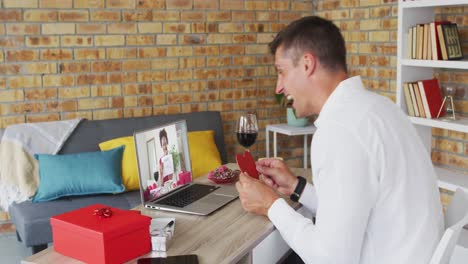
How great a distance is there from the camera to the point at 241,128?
2.43 m

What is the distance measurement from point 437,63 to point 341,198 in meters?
2.10

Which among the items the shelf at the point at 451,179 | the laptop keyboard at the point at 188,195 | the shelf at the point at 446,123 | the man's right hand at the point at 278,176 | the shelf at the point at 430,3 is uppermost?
the shelf at the point at 430,3

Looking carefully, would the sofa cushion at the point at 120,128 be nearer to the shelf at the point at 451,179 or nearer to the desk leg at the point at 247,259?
the shelf at the point at 451,179

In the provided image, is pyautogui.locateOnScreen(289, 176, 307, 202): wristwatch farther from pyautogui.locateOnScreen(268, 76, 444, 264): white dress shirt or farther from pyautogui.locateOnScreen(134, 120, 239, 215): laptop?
pyautogui.locateOnScreen(268, 76, 444, 264): white dress shirt

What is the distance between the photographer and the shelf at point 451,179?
3100 millimetres

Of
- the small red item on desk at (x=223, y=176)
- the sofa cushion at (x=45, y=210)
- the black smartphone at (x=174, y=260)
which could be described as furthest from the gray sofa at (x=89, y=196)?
the black smartphone at (x=174, y=260)

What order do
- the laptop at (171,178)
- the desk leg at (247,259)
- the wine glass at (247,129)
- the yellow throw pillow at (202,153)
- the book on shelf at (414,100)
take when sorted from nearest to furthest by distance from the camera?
the desk leg at (247,259) < the laptop at (171,178) < the wine glass at (247,129) < the book on shelf at (414,100) < the yellow throw pillow at (202,153)

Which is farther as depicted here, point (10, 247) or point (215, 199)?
point (10, 247)

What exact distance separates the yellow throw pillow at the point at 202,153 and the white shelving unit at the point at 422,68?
1.28m

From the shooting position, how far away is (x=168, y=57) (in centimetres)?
412

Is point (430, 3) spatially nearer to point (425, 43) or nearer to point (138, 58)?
point (425, 43)

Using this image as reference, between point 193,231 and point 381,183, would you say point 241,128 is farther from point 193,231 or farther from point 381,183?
point 381,183

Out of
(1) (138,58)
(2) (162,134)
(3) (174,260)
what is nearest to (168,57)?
(1) (138,58)

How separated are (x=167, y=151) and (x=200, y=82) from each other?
2248 millimetres
